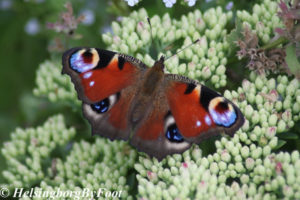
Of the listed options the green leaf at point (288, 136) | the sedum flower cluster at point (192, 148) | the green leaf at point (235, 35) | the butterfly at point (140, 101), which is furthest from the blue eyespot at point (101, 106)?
the green leaf at point (288, 136)

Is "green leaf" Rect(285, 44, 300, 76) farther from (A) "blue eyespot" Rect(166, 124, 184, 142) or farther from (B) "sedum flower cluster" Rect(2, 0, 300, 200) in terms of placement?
(A) "blue eyespot" Rect(166, 124, 184, 142)

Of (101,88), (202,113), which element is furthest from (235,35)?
(101,88)

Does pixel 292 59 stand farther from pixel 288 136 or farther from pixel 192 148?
pixel 192 148

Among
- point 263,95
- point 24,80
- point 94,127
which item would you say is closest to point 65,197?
point 94,127

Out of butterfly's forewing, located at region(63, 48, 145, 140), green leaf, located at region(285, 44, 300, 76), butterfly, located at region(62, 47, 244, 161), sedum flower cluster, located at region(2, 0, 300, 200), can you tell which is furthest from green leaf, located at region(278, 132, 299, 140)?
butterfly's forewing, located at region(63, 48, 145, 140)

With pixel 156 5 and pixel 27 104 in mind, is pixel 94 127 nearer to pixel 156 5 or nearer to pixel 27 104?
pixel 156 5

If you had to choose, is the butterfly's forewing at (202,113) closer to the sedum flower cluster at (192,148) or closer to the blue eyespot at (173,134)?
the blue eyespot at (173,134)
